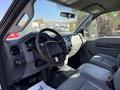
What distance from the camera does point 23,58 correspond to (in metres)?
2.58

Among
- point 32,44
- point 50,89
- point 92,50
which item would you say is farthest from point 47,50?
point 92,50

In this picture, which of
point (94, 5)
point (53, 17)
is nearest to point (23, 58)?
point (53, 17)

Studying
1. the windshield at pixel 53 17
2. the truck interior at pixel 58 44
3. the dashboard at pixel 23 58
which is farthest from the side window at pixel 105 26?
the dashboard at pixel 23 58

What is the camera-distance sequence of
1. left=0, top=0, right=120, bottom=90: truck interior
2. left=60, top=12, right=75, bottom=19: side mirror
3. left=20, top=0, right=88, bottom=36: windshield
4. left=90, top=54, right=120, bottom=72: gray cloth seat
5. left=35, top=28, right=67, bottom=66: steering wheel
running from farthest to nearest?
left=60, top=12, right=75, bottom=19: side mirror < left=20, top=0, right=88, bottom=36: windshield < left=90, top=54, right=120, bottom=72: gray cloth seat < left=35, top=28, right=67, bottom=66: steering wheel < left=0, top=0, right=120, bottom=90: truck interior

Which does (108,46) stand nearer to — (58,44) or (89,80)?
(58,44)

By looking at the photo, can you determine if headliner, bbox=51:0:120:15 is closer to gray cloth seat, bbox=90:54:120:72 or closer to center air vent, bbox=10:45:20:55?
gray cloth seat, bbox=90:54:120:72

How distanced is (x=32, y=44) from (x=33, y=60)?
0.18 m

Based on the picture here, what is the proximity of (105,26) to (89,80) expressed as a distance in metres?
1.76

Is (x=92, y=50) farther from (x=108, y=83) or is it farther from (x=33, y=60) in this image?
(x=108, y=83)

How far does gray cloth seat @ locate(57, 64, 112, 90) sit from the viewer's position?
224cm

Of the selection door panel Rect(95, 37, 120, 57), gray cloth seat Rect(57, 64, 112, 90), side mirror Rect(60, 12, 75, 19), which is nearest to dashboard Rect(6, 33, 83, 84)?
gray cloth seat Rect(57, 64, 112, 90)

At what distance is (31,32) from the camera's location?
2742mm

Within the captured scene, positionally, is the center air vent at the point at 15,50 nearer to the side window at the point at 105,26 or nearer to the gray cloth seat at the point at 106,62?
the gray cloth seat at the point at 106,62

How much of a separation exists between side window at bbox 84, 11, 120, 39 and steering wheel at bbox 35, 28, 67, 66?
4.30ft
